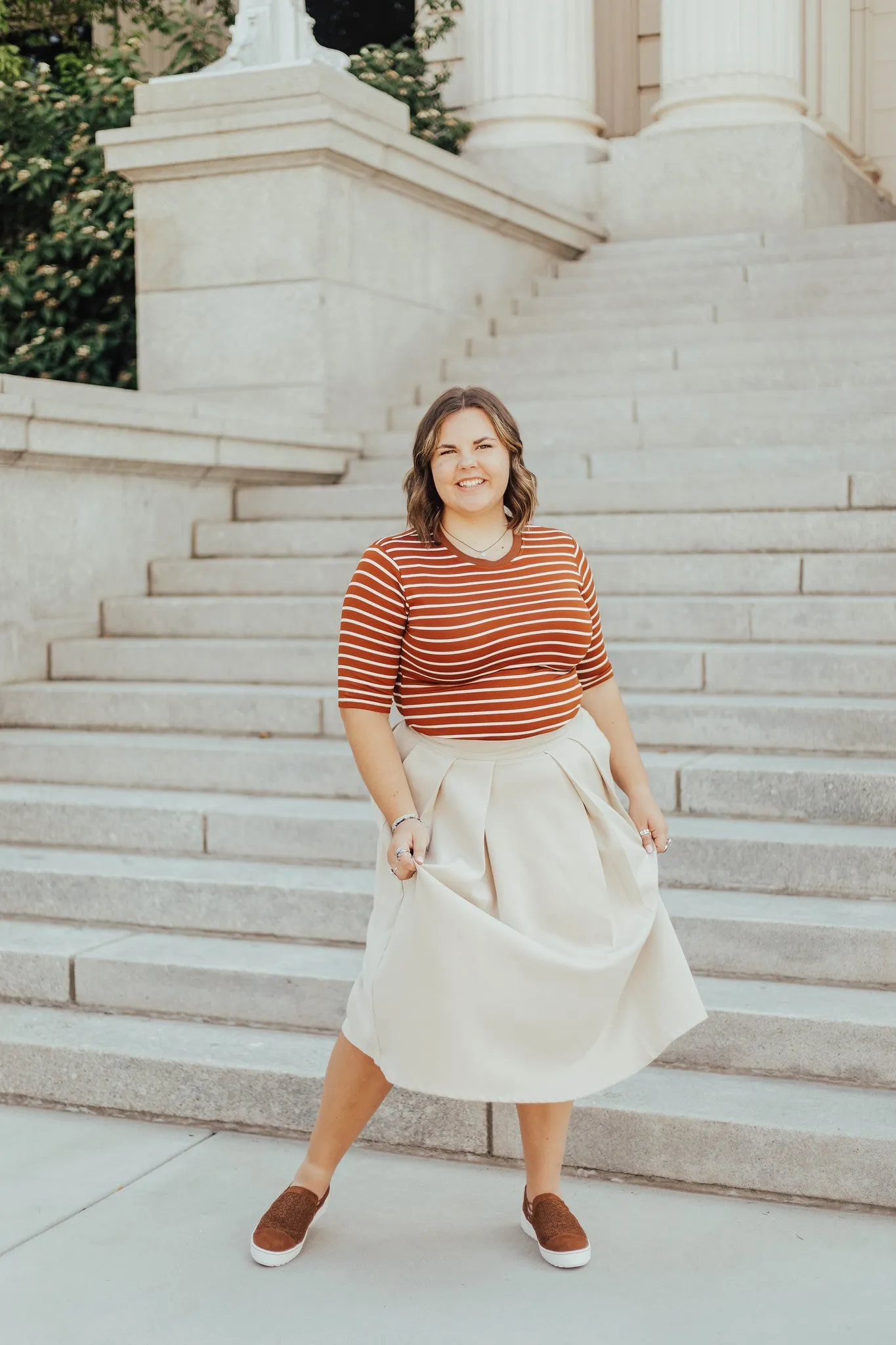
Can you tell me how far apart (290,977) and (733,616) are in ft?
7.95

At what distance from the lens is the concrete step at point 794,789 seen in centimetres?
513

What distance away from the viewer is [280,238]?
27.9 ft

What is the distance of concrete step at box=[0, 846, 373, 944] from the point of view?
16.7 feet

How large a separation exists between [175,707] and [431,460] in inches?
125

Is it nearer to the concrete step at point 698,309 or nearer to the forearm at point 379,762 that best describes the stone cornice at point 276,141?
the concrete step at point 698,309

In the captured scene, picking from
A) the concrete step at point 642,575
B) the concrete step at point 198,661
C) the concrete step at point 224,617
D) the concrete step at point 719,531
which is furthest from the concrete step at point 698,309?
the concrete step at point 198,661

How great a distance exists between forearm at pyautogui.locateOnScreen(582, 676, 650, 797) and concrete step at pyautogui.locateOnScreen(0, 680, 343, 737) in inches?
98.5

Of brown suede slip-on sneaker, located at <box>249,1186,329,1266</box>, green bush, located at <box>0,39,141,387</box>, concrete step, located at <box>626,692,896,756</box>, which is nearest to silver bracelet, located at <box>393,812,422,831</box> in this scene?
brown suede slip-on sneaker, located at <box>249,1186,329,1266</box>

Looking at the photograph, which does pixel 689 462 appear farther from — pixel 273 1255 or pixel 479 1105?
pixel 273 1255

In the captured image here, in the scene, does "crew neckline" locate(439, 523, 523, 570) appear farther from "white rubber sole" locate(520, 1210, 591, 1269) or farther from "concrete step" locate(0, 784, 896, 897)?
"concrete step" locate(0, 784, 896, 897)

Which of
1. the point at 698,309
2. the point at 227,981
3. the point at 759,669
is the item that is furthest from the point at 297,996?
the point at 698,309

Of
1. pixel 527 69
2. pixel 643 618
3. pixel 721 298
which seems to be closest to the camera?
pixel 643 618

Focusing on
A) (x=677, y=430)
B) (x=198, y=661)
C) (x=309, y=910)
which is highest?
(x=677, y=430)

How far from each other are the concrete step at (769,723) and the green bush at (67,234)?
5.71 metres
